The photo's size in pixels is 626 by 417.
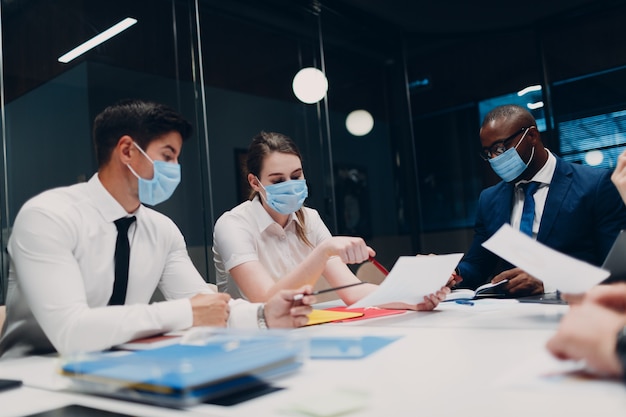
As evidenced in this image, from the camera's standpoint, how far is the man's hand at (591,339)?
0.64 meters

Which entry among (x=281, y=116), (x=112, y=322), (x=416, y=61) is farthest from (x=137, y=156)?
(x=416, y=61)

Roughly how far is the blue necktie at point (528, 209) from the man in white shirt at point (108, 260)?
53.6 inches

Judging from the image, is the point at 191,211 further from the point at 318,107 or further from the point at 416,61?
the point at 416,61

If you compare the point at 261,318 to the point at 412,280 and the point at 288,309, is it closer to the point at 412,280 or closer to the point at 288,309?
the point at 288,309

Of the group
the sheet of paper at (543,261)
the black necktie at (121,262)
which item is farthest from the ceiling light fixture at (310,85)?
the sheet of paper at (543,261)

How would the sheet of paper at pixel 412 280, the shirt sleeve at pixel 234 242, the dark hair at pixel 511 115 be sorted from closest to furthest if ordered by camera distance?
1. the sheet of paper at pixel 412 280
2. the shirt sleeve at pixel 234 242
3. the dark hair at pixel 511 115

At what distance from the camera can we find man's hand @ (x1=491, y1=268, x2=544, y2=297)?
1.92m

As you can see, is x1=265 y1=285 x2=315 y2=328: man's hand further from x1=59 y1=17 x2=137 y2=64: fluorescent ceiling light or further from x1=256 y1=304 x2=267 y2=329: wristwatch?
x1=59 y1=17 x2=137 y2=64: fluorescent ceiling light

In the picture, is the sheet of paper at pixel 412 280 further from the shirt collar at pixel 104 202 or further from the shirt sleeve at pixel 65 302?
the shirt collar at pixel 104 202

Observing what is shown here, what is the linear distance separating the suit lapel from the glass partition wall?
175cm

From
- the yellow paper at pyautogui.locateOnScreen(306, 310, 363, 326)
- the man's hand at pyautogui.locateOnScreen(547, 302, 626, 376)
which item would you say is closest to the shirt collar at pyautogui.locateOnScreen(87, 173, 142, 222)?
the yellow paper at pyautogui.locateOnScreen(306, 310, 363, 326)

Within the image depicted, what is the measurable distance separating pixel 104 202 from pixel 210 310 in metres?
0.40

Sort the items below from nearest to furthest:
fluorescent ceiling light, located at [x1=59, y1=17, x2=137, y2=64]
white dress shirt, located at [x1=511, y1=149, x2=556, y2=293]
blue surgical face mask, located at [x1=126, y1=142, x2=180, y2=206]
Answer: blue surgical face mask, located at [x1=126, y1=142, x2=180, y2=206] → white dress shirt, located at [x1=511, y1=149, x2=556, y2=293] → fluorescent ceiling light, located at [x1=59, y1=17, x2=137, y2=64]

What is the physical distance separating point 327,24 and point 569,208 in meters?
3.31
